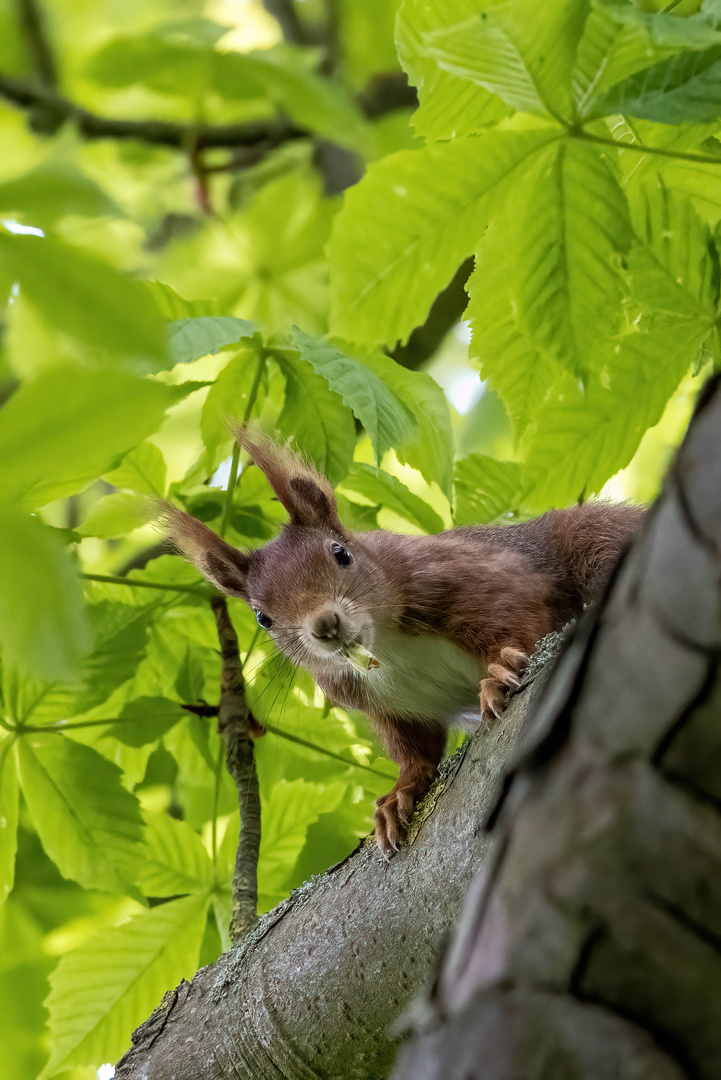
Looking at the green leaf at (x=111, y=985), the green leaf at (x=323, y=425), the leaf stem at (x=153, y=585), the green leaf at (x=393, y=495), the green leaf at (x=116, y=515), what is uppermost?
the green leaf at (x=323, y=425)

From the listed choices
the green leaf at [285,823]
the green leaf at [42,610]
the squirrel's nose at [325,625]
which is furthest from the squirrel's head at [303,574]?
the green leaf at [42,610]

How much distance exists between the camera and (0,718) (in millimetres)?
1755

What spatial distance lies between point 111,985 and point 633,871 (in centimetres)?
164

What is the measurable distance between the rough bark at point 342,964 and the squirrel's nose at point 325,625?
78cm

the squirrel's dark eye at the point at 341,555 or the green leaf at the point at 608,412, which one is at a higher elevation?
the green leaf at the point at 608,412

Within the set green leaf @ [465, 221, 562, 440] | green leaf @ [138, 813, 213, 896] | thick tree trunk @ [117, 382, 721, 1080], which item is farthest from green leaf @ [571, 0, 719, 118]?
green leaf @ [138, 813, 213, 896]

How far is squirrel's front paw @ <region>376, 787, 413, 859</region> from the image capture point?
144 centimetres

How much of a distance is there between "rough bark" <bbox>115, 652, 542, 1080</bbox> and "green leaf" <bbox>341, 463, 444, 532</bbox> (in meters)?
0.70

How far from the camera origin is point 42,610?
0.70 metres

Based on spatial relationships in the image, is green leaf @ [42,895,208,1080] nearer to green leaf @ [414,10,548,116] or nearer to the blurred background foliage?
the blurred background foliage

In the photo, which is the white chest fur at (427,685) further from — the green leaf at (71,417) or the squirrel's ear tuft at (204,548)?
the green leaf at (71,417)

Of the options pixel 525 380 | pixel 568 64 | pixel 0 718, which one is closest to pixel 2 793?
pixel 0 718

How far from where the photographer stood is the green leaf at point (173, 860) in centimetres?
197

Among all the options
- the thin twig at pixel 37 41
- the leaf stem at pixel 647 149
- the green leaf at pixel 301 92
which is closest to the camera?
the green leaf at pixel 301 92
